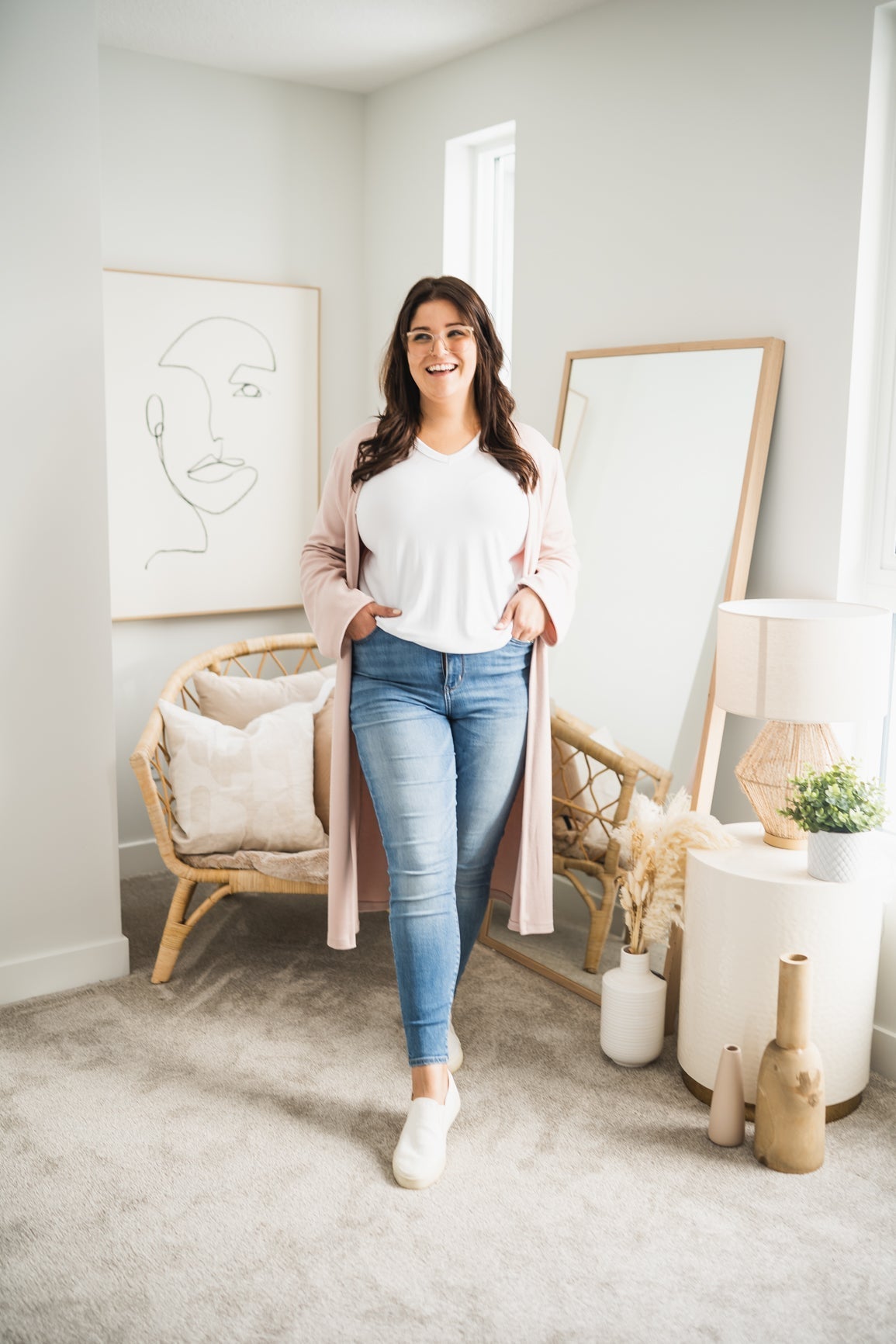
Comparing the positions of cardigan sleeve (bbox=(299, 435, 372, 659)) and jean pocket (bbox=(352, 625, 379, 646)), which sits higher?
cardigan sleeve (bbox=(299, 435, 372, 659))

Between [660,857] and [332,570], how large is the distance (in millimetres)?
921

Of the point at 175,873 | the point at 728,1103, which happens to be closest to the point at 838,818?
the point at 728,1103

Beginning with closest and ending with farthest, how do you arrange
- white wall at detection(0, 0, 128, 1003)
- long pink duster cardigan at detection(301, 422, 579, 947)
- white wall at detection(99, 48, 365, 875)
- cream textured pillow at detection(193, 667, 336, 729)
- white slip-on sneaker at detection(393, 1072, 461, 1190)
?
white slip-on sneaker at detection(393, 1072, 461, 1190) < long pink duster cardigan at detection(301, 422, 579, 947) < white wall at detection(0, 0, 128, 1003) < cream textured pillow at detection(193, 667, 336, 729) < white wall at detection(99, 48, 365, 875)

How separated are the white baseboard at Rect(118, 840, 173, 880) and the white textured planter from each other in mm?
2193

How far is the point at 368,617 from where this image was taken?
2.24 metres

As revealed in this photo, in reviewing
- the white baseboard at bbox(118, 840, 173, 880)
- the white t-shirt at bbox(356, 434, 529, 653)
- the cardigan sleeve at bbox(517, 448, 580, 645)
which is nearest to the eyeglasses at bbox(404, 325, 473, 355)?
the white t-shirt at bbox(356, 434, 529, 653)

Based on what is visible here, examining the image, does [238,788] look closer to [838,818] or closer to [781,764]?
[781,764]

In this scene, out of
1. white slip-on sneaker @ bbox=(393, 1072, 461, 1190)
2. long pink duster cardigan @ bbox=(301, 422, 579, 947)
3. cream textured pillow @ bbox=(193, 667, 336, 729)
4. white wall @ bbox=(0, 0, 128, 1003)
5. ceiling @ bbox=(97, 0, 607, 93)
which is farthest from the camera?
cream textured pillow @ bbox=(193, 667, 336, 729)

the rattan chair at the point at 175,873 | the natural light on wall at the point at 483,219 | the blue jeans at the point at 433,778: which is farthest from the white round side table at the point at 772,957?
the natural light on wall at the point at 483,219

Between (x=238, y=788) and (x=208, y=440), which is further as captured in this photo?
(x=208, y=440)

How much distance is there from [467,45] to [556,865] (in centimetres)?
238

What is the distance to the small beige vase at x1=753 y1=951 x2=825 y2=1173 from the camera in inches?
82.7

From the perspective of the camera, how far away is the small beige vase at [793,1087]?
210 centimetres

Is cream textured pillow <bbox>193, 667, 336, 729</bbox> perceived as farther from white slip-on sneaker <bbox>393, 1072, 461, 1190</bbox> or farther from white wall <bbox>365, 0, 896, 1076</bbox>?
white slip-on sneaker <bbox>393, 1072, 461, 1190</bbox>
